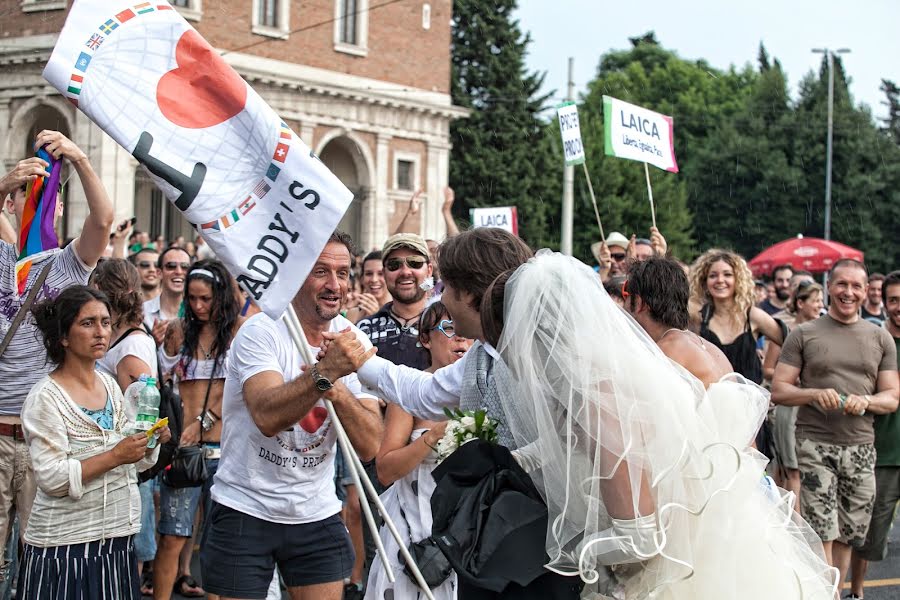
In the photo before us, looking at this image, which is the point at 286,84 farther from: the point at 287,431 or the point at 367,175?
the point at 287,431

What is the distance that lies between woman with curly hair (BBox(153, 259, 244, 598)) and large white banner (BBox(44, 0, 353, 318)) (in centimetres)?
298

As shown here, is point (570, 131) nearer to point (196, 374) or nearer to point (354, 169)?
point (196, 374)

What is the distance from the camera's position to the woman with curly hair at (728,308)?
775cm

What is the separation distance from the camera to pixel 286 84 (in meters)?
33.8

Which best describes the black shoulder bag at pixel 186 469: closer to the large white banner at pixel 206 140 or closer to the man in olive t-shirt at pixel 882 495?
the large white banner at pixel 206 140

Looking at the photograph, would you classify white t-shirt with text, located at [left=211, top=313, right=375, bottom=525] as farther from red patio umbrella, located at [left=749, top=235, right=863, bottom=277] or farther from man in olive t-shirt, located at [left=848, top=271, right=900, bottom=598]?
red patio umbrella, located at [left=749, top=235, right=863, bottom=277]

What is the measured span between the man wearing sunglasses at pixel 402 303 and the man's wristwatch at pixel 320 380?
2815 mm

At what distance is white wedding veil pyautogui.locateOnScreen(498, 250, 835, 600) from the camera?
3.13m

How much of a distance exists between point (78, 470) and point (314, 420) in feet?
3.68

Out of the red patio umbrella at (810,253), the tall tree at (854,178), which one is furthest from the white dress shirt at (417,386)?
the tall tree at (854,178)

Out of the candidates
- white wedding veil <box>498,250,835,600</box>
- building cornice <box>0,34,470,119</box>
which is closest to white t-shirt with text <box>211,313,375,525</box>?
white wedding veil <box>498,250,835,600</box>

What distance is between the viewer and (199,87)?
13.1ft

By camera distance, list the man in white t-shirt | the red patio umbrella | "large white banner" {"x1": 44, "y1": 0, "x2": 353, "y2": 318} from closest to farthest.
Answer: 1. "large white banner" {"x1": 44, "y1": 0, "x2": 353, "y2": 318}
2. the man in white t-shirt
3. the red patio umbrella

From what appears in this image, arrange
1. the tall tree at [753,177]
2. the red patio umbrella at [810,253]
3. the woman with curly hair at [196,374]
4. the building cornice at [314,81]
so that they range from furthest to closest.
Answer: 1. the tall tree at [753,177]
2. the building cornice at [314,81]
3. the red patio umbrella at [810,253]
4. the woman with curly hair at [196,374]
